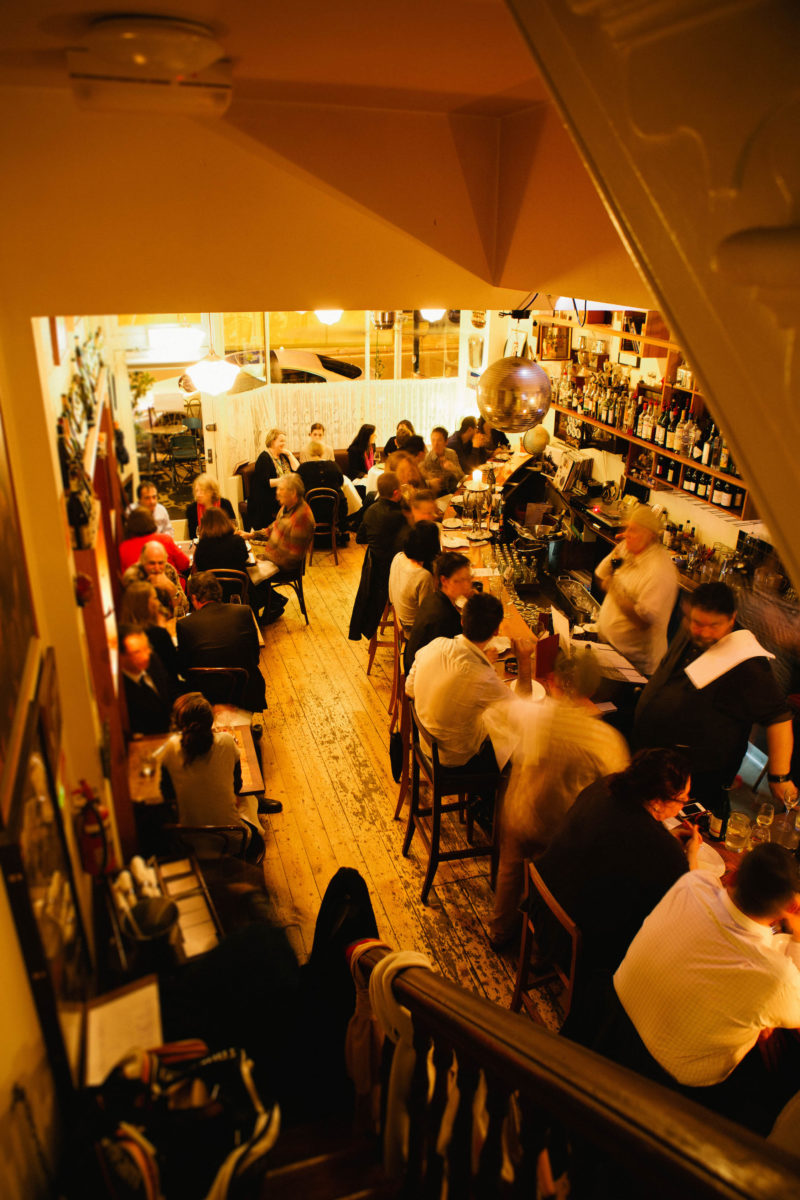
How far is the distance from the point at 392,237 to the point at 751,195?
2.11 metres

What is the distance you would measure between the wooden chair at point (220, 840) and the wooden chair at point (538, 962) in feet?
4.35

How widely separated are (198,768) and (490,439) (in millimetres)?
6245

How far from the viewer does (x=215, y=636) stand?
4.78 meters

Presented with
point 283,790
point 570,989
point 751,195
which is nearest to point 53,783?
point 570,989

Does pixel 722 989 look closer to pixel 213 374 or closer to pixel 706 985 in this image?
pixel 706 985

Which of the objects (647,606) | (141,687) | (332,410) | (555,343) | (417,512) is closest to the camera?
(141,687)

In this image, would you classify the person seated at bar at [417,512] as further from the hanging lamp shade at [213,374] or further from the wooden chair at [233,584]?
the hanging lamp shade at [213,374]

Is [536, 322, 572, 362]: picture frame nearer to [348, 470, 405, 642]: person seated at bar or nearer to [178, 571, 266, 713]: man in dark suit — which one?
[348, 470, 405, 642]: person seated at bar

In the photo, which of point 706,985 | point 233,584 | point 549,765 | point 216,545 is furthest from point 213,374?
point 706,985

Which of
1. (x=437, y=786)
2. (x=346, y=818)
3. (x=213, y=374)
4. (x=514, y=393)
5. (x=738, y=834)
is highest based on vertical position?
(x=514, y=393)

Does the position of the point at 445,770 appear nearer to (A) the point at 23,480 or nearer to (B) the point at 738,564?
(A) the point at 23,480

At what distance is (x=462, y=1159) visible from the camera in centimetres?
157

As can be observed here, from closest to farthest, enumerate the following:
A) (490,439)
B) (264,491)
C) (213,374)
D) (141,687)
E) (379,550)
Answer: (141,687)
(379,550)
(213,374)
(264,491)
(490,439)

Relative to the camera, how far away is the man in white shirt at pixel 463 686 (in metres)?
3.69
